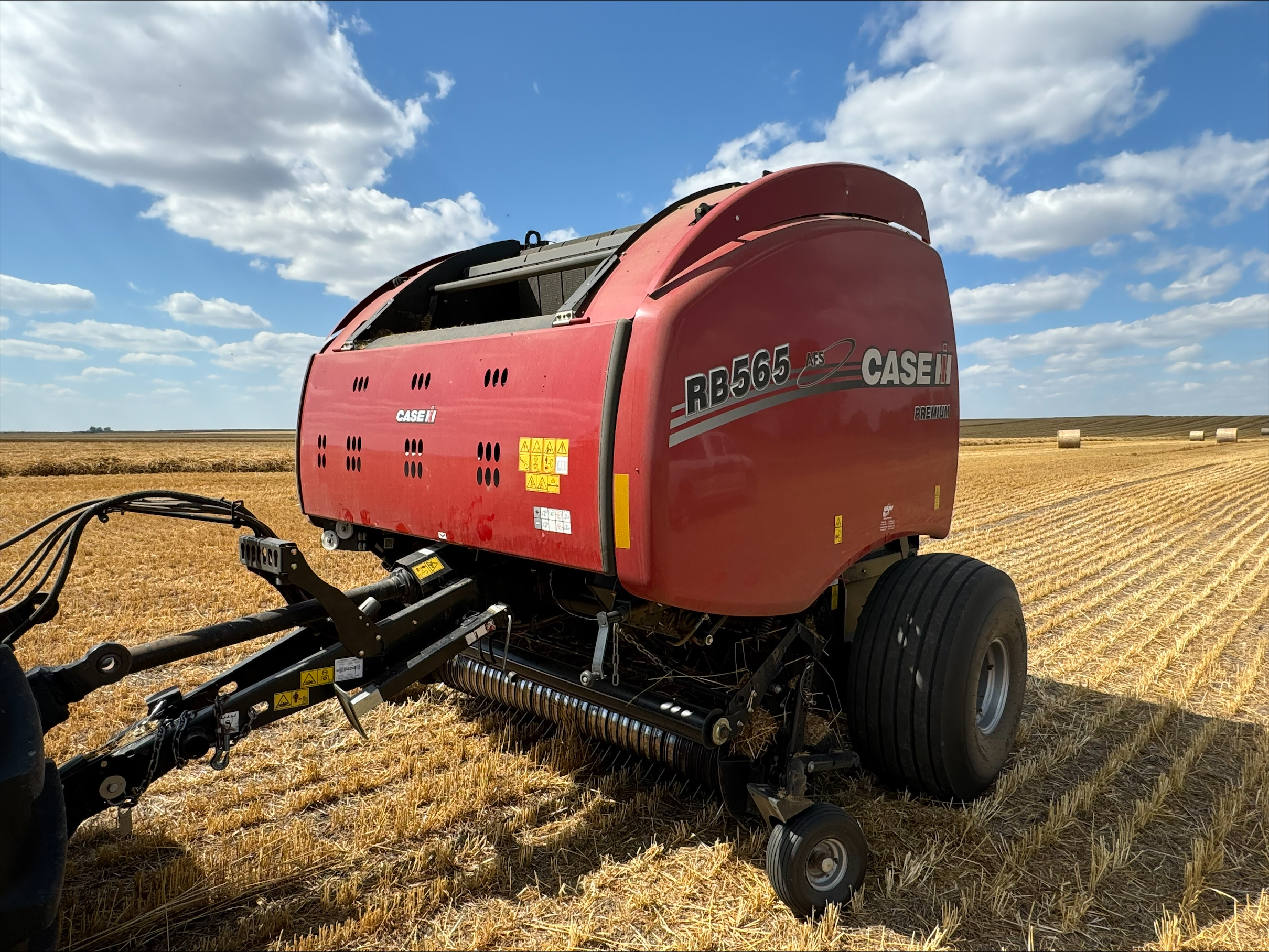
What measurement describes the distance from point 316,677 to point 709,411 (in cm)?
166

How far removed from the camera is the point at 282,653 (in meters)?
3.06

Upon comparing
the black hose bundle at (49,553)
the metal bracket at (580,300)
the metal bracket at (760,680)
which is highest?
the metal bracket at (580,300)

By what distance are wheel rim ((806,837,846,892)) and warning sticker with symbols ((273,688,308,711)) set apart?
1.84 meters

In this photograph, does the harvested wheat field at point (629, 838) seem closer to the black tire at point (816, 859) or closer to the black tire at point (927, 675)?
the black tire at point (816, 859)

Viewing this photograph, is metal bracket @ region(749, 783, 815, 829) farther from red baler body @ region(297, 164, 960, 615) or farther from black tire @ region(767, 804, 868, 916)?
red baler body @ region(297, 164, 960, 615)

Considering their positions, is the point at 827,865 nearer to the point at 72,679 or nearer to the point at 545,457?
the point at 545,457

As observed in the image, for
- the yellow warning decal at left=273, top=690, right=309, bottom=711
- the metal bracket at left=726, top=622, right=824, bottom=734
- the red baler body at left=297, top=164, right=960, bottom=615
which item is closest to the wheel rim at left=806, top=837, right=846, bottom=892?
the metal bracket at left=726, top=622, right=824, bottom=734

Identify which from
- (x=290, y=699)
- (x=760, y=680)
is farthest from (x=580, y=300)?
(x=290, y=699)

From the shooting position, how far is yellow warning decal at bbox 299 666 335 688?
2.84 metres

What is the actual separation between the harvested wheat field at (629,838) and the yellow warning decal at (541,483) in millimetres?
1412

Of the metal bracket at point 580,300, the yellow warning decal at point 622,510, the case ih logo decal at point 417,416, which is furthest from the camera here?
the case ih logo decal at point 417,416

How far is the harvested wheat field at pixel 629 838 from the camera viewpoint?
108 inches

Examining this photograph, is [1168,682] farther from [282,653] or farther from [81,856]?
[81,856]

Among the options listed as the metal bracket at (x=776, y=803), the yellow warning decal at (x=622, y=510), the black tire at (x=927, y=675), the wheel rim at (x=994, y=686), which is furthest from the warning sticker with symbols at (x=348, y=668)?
the wheel rim at (x=994, y=686)
